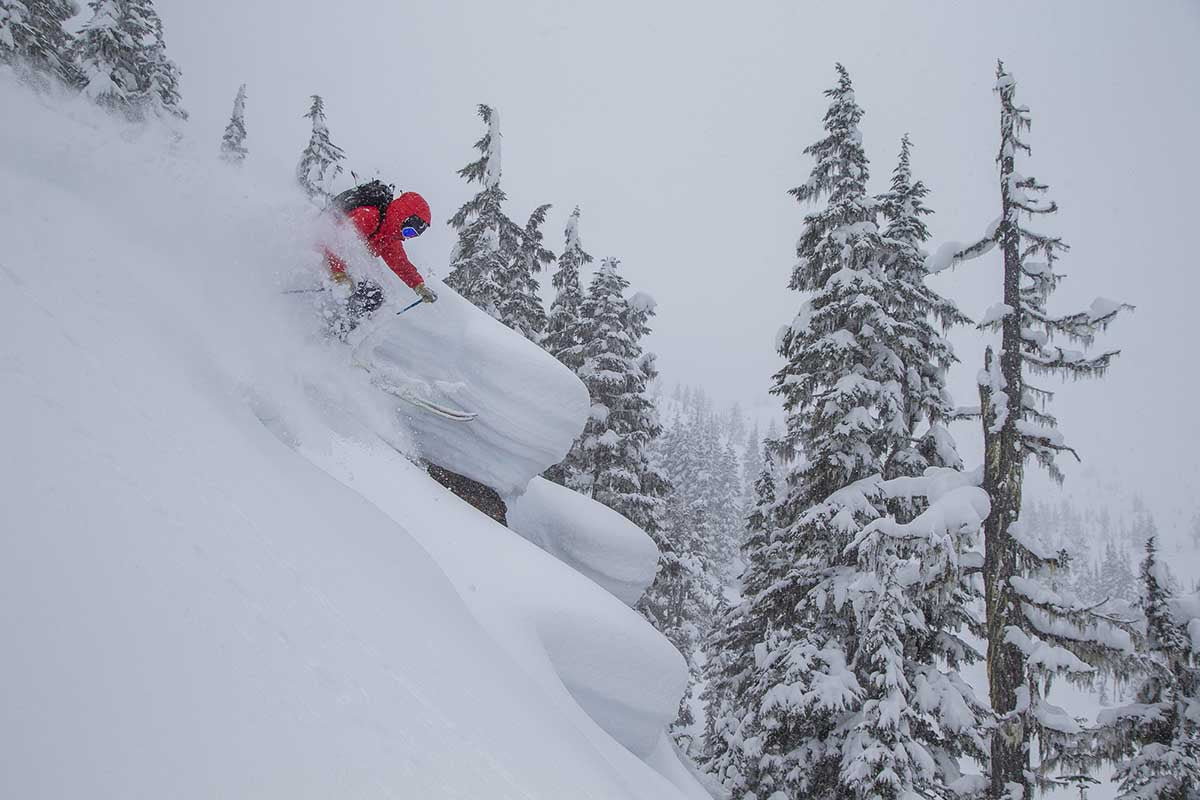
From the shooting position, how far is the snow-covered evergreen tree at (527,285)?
65.2 ft

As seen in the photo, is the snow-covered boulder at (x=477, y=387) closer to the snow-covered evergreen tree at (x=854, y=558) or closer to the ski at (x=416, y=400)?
the ski at (x=416, y=400)

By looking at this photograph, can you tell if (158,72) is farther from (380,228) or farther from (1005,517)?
(1005,517)

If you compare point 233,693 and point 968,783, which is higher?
point 968,783

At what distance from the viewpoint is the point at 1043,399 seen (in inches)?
349

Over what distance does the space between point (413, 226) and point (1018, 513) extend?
9.55 m

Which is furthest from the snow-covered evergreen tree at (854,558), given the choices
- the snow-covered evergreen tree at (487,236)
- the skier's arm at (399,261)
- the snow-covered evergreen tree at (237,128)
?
the snow-covered evergreen tree at (237,128)

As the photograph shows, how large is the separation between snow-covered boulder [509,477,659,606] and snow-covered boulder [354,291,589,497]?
1.54 meters

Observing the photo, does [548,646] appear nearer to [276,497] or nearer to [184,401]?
[276,497]

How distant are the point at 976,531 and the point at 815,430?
3977 mm

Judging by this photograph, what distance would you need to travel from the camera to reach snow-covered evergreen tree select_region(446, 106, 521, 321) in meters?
19.3

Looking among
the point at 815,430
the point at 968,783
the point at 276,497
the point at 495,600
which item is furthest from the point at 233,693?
the point at 815,430

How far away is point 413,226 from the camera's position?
8.97m

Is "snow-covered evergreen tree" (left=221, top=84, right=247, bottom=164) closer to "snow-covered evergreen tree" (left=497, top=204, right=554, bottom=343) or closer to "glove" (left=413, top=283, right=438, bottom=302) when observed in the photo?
"snow-covered evergreen tree" (left=497, top=204, right=554, bottom=343)

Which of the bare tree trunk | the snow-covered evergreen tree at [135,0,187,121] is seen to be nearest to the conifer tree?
the bare tree trunk
